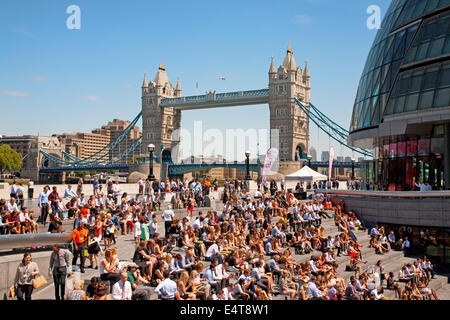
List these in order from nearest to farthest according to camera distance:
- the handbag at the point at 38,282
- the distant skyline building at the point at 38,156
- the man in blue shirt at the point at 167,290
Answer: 1. the handbag at the point at 38,282
2. the man in blue shirt at the point at 167,290
3. the distant skyline building at the point at 38,156

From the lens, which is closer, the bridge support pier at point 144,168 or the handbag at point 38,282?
the handbag at point 38,282

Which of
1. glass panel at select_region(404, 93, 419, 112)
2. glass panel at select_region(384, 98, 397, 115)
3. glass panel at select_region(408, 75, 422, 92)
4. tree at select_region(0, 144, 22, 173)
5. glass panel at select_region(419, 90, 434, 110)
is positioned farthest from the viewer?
tree at select_region(0, 144, 22, 173)

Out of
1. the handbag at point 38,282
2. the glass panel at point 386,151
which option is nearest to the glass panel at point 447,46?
the glass panel at point 386,151

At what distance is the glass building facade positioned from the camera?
2212cm

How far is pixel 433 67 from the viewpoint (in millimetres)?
22391

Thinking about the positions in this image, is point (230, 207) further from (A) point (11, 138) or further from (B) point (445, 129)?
(A) point (11, 138)

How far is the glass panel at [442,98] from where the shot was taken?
21.4m

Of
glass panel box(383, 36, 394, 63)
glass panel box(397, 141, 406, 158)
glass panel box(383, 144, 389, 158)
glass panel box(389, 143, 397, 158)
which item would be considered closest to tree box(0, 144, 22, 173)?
glass panel box(383, 144, 389, 158)

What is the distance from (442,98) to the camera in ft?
70.6

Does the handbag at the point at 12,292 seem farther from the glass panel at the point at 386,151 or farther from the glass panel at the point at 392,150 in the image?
the glass panel at the point at 386,151

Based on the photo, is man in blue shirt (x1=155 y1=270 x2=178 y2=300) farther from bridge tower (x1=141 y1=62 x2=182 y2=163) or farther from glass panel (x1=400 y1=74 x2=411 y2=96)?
bridge tower (x1=141 y1=62 x2=182 y2=163)

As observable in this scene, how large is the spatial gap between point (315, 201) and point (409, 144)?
6026 millimetres
